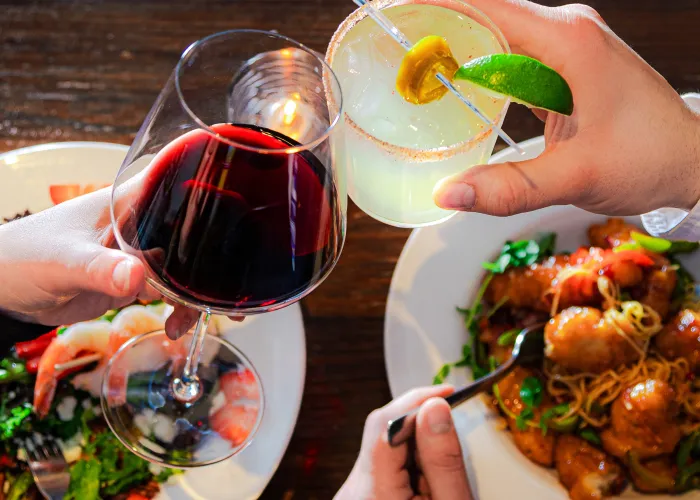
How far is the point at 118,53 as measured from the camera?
1.91 m

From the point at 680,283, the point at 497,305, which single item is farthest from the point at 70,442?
the point at 680,283

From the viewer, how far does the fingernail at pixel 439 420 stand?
133 centimetres

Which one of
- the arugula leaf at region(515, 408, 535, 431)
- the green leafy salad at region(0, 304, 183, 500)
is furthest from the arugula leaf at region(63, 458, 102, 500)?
the arugula leaf at region(515, 408, 535, 431)

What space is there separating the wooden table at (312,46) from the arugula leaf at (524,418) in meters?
0.29

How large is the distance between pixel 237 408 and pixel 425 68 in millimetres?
838

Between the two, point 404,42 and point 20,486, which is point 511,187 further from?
point 20,486

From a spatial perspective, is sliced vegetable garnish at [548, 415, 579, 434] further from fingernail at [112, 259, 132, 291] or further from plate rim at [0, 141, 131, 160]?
plate rim at [0, 141, 131, 160]

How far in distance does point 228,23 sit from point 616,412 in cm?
142

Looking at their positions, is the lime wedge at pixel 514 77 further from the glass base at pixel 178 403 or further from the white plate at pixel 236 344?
the glass base at pixel 178 403

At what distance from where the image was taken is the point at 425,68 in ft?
3.61

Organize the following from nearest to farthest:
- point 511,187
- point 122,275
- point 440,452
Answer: point 122,275 < point 511,187 < point 440,452

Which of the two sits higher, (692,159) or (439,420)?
(692,159)

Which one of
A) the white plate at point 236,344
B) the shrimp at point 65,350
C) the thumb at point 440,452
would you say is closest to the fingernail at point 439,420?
the thumb at point 440,452

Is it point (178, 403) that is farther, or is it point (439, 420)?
point (178, 403)
